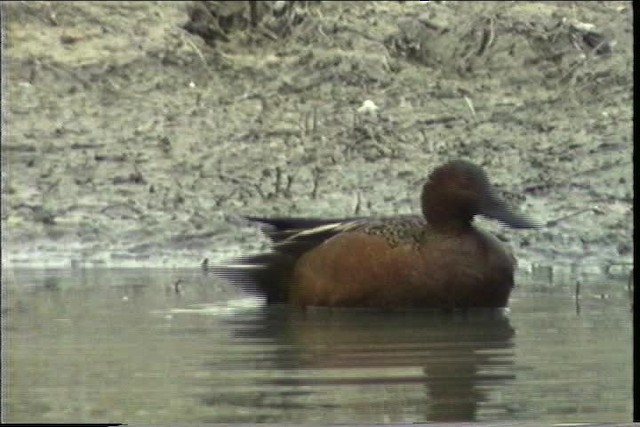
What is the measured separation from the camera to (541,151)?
2945mm

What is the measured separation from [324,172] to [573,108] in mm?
484

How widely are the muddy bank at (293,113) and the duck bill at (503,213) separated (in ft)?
0.12

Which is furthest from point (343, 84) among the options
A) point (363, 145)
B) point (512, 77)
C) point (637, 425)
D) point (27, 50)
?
point (637, 425)

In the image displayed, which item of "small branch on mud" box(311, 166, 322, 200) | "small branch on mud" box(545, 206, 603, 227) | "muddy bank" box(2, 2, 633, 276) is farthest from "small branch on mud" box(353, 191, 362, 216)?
"small branch on mud" box(545, 206, 603, 227)

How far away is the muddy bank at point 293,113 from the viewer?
2963 millimetres

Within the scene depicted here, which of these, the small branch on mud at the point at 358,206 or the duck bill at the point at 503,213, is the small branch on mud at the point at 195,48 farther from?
the duck bill at the point at 503,213

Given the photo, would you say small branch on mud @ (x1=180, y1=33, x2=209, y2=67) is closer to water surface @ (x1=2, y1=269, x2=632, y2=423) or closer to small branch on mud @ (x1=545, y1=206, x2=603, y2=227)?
water surface @ (x1=2, y1=269, x2=632, y2=423)

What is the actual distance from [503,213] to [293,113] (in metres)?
0.45

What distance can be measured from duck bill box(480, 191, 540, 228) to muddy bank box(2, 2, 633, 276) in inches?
1.4

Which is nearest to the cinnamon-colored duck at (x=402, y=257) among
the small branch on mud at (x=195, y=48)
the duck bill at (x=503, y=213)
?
the duck bill at (x=503, y=213)

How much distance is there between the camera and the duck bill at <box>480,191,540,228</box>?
2.90 meters

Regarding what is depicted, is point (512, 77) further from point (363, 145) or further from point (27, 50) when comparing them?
point (27, 50)

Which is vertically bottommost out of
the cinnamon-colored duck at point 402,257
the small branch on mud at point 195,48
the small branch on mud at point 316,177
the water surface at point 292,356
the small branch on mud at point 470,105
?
the water surface at point 292,356

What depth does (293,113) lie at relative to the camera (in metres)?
3.05
